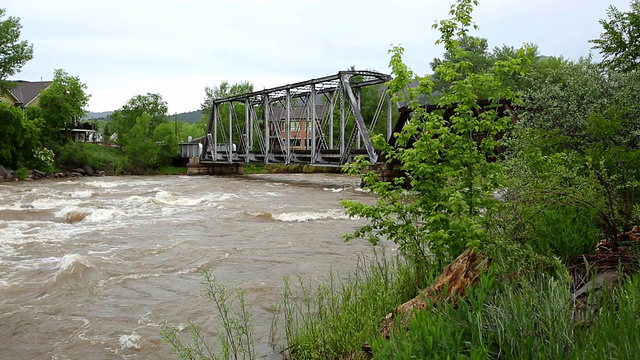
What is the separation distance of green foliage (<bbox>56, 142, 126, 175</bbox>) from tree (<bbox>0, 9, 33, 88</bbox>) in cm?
882

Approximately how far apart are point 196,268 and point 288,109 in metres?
31.2

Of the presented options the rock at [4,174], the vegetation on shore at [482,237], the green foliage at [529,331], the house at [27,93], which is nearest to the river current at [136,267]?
the vegetation on shore at [482,237]

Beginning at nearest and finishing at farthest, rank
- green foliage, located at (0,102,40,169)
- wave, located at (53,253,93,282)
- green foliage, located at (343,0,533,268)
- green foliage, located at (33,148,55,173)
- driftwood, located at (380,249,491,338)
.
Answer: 1. driftwood, located at (380,249,491,338)
2. green foliage, located at (343,0,533,268)
3. wave, located at (53,253,93,282)
4. green foliage, located at (0,102,40,169)
5. green foliage, located at (33,148,55,173)

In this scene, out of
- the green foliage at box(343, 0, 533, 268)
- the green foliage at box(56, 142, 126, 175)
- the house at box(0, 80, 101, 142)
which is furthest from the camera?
the house at box(0, 80, 101, 142)

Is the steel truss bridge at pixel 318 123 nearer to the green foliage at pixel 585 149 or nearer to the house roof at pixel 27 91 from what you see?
the green foliage at pixel 585 149

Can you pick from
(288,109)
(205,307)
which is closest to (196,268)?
(205,307)

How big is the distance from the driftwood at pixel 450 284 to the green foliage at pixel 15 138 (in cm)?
4775

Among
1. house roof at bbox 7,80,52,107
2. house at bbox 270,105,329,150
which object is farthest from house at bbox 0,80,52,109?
house at bbox 270,105,329,150

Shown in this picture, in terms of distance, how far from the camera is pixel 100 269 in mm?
10391

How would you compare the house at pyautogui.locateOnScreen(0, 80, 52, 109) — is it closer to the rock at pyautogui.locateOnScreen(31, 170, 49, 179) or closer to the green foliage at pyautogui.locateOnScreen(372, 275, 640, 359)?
the rock at pyautogui.locateOnScreen(31, 170, 49, 179)

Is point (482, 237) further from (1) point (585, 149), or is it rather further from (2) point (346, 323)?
(1) point (585, 149)

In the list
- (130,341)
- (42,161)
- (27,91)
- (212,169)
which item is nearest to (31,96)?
(27,91)

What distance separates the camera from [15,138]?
46.3m

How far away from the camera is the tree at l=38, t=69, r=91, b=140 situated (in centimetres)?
5644
